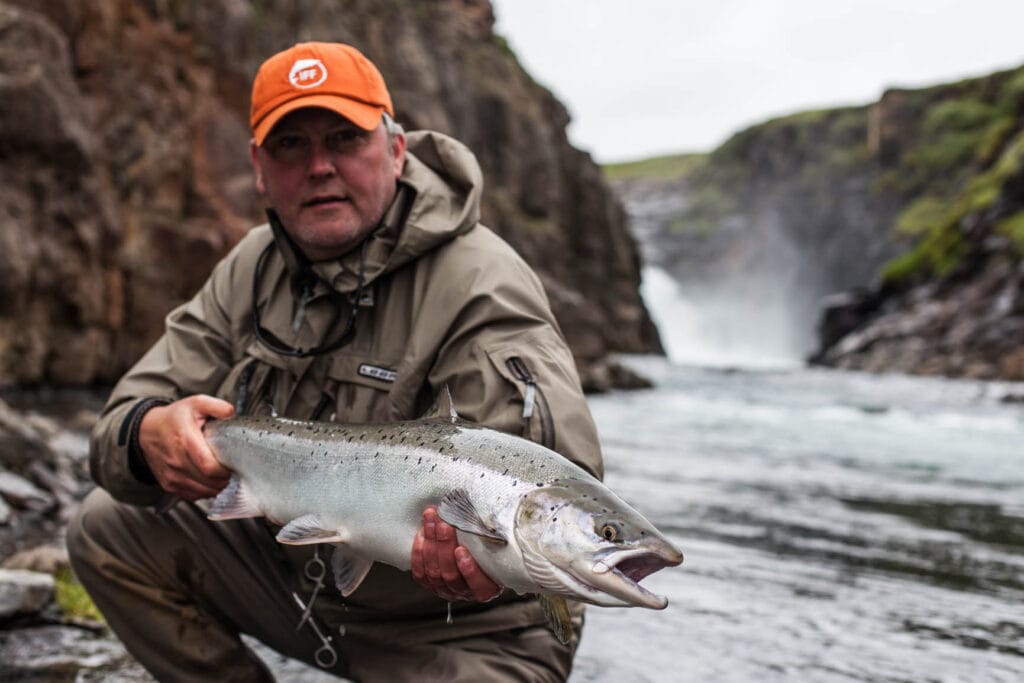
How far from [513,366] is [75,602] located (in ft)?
8.64

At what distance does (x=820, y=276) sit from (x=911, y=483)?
78.9 meters

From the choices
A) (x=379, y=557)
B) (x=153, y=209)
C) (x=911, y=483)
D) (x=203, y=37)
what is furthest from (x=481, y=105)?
(x=379, y=557)

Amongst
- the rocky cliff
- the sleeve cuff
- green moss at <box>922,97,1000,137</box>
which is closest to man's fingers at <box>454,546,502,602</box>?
the sleeve cuff

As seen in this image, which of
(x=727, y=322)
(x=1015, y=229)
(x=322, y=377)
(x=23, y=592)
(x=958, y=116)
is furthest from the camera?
(x=727, y=322)

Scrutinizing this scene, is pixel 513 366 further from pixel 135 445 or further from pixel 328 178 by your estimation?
pixel 135 445

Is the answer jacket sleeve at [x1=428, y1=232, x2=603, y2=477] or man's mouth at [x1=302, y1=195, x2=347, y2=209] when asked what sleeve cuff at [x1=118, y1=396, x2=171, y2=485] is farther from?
jacket sleeve at [x1=428, y1=232, x2=603, y2=477]

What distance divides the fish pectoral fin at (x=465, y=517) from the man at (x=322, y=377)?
379 millimetres

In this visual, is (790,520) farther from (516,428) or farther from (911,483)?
(516,428)

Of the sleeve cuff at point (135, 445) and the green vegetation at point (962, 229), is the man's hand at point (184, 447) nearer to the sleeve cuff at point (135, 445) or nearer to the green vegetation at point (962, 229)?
the sleeve cuff at point (135, 445)

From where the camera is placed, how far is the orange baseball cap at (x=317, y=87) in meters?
3.02

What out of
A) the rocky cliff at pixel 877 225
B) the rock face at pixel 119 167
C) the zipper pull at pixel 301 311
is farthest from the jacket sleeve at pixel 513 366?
the rocky cliff at pixel 877 225

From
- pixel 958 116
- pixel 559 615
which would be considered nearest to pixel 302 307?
pixel 559 615

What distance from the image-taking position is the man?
2.82 metres

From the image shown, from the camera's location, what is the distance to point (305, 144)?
3139mm
